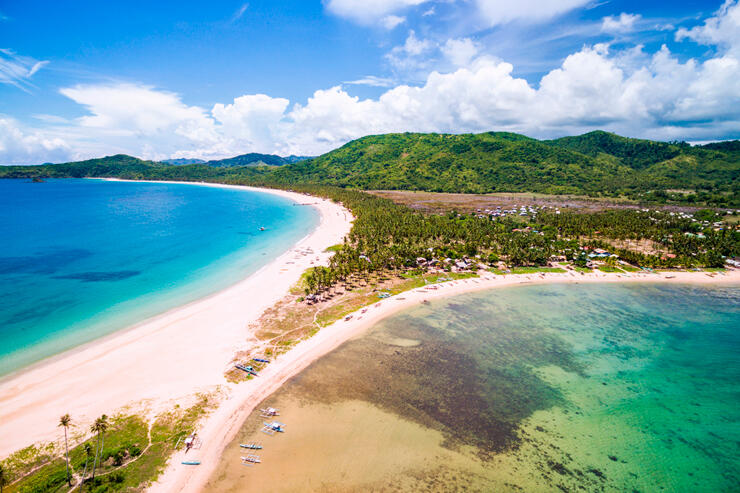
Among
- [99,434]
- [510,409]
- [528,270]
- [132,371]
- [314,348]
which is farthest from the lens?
[528,270]

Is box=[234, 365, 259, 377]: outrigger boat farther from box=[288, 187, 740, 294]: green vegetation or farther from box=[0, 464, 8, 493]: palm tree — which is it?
box=[288, 187, 740, 294]: green vegetation

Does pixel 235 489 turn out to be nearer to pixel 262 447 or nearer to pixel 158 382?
pixel 262 447

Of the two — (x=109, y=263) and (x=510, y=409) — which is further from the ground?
(x=109, y=263)

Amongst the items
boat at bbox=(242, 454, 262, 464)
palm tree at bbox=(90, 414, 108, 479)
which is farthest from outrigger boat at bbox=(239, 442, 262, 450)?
palm tree at bbox=(90, 414, 108, 479)

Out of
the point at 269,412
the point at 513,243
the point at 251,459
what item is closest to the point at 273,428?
the point at 269,412

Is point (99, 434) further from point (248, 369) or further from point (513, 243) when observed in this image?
point (513, 243)

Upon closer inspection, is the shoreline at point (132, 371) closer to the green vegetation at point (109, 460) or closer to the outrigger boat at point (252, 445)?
the green vegetation at point (109, 460)
